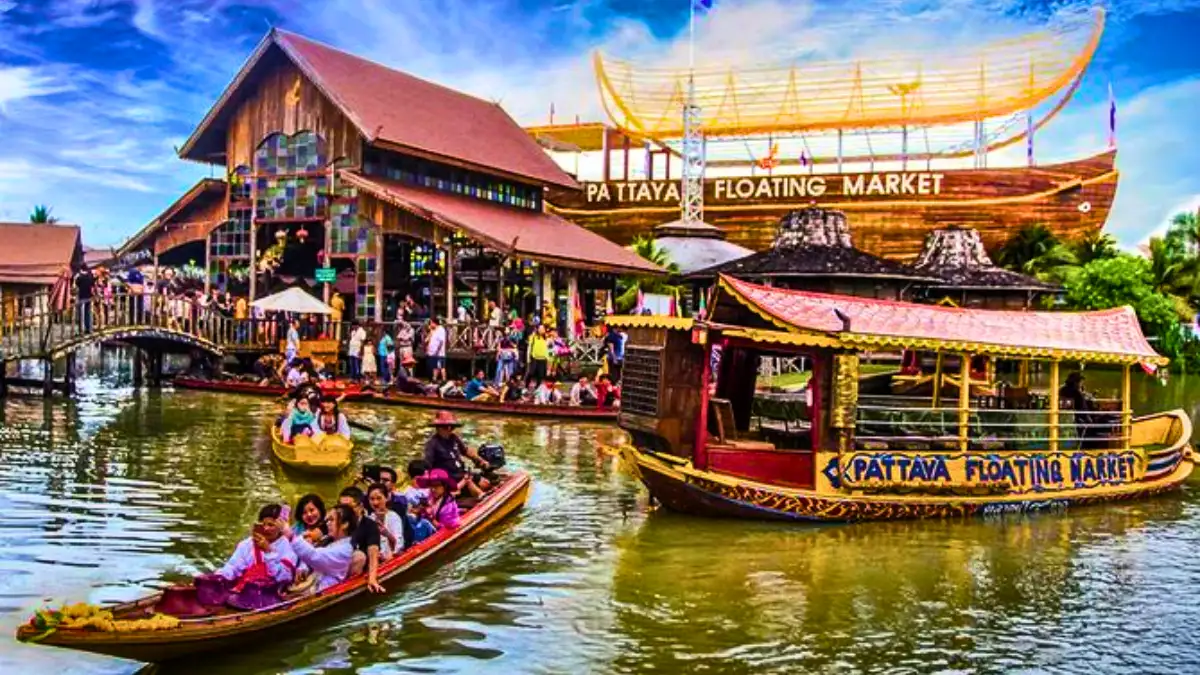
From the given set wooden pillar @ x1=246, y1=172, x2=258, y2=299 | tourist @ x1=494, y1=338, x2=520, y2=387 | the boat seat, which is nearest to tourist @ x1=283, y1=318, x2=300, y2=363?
wooden pillar @ x1=246, y1=172, x2=258, y2=299

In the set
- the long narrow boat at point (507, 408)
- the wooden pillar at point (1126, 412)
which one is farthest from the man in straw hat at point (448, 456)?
the long narrow boat at point (507, 408)

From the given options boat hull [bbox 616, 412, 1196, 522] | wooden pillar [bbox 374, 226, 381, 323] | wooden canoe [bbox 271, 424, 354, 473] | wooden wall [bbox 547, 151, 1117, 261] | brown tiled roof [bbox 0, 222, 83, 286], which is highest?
wooden wall [bbox 547, 151, 1117, 261]

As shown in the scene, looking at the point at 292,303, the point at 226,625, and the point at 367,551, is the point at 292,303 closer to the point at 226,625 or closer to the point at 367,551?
the point at 367,551

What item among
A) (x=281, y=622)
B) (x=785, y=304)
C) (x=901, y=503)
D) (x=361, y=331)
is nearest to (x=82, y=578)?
(x=281, y=622)

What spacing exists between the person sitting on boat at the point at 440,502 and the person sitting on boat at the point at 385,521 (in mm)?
874

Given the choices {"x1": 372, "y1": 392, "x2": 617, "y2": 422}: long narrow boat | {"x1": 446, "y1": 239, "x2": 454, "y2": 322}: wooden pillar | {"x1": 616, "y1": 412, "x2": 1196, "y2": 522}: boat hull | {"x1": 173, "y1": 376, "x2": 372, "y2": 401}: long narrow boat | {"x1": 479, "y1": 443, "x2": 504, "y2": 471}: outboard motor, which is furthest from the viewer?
{"x1": 446, "y1": 239, "x2": 454, "y2": 322}: wooden pillar

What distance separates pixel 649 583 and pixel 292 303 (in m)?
18.7

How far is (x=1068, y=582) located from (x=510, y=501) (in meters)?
5.85

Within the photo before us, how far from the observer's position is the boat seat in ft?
45.0

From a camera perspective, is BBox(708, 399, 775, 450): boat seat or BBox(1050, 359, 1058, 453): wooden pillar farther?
BBox(1050, 359, 1058, 453): wooden pillar

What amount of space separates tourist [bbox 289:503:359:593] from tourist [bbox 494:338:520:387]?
16.8 metres

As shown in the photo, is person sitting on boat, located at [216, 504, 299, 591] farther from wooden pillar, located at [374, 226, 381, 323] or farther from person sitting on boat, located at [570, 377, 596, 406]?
wooden pillar, located at [374, 226, 381, 323]

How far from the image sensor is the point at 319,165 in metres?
30.3

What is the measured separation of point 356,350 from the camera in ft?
91.2
